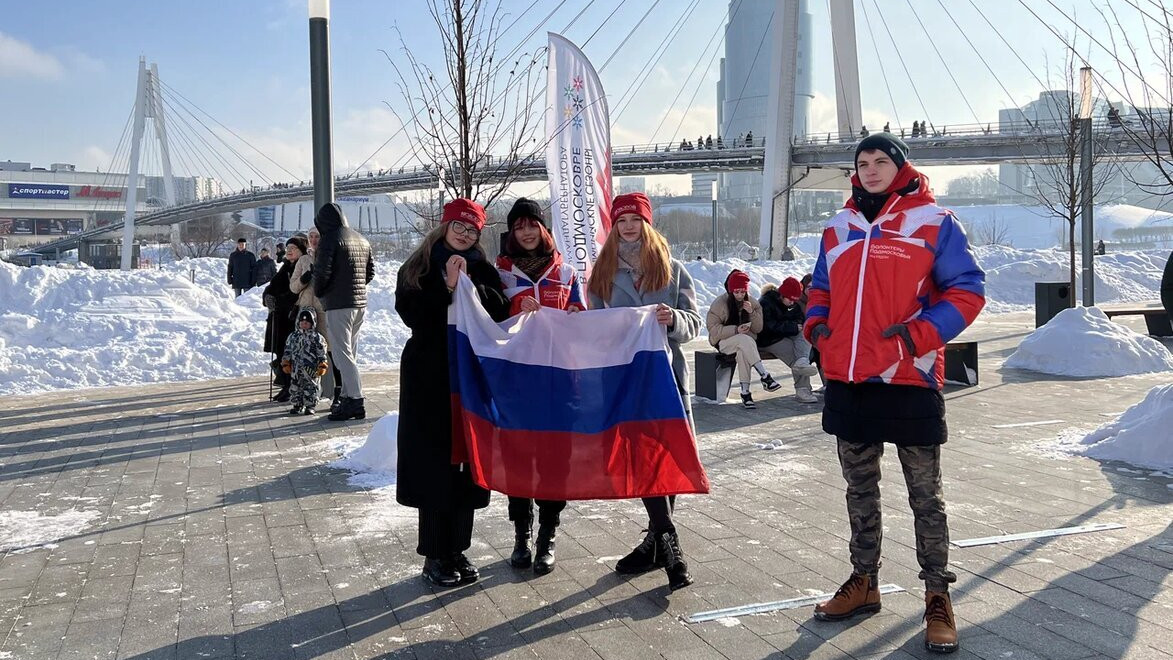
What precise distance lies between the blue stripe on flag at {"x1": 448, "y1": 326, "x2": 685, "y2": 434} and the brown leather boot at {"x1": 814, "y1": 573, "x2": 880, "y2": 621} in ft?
3.43

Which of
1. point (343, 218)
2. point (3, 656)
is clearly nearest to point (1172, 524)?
point (3, 656)

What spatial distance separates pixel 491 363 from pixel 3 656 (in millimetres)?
2323

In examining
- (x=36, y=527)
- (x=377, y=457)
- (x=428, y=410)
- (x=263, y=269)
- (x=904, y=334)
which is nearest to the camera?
(x=904, y=334)

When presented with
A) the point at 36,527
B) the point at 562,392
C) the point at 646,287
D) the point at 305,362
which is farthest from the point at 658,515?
the point at 305,362

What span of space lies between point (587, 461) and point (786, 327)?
20.8 ft

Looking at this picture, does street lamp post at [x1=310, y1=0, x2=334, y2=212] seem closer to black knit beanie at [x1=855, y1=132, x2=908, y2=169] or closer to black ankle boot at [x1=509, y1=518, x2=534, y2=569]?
black ankle boot at [x1=509, y1=518, x2=534, y2=569]

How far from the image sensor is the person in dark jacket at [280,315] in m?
10.7

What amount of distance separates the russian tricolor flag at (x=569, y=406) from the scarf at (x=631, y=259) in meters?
0.23

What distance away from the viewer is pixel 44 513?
6.15 meters

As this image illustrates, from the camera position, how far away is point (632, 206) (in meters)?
4.71

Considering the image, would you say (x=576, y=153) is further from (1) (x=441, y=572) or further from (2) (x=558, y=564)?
(1) (x=441, y=572)

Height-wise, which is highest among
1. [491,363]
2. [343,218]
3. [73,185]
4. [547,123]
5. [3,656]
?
[73,185]

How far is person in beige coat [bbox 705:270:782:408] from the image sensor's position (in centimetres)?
1020

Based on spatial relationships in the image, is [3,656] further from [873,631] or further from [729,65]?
[729,65]
